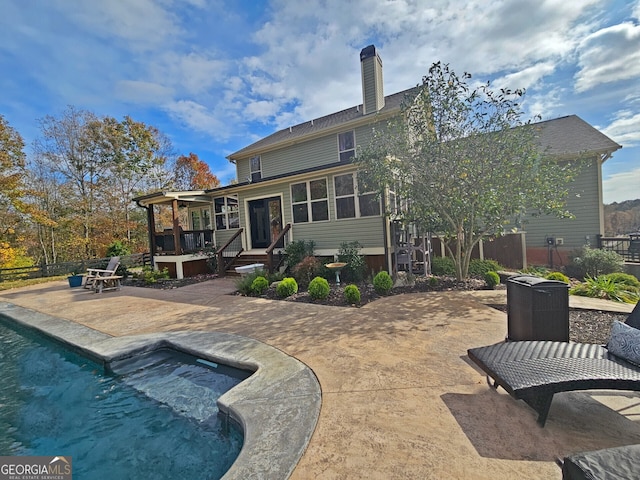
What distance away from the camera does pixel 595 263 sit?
8391mm

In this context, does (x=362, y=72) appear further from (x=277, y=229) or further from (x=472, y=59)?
(x=277, y=229)

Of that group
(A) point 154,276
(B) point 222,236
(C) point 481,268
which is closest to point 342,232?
(C) point 481,268

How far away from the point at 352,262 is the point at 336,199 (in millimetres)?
2429

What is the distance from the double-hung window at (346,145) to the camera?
12859 millimetres

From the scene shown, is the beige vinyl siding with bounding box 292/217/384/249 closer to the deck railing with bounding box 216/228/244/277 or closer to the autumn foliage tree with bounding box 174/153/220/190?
the deck railing with bounding box 216/228/244/277

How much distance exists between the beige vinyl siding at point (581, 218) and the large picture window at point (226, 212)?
12309mm

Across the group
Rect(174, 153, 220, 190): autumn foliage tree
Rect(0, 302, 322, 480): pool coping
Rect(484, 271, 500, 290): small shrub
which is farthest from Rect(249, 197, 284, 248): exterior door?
Rect(174, 153, 220, 190): autumn foliage tree

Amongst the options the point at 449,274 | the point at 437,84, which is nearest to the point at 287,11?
the point at 437,84

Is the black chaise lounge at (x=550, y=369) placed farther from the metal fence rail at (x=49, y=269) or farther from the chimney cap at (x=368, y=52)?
the metal fence rail at (x=49, y=269)

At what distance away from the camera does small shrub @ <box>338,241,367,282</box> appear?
27.8ft

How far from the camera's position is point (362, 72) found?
1249 cm

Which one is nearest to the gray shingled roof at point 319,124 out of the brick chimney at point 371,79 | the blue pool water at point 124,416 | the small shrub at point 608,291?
the brick chimney at point 371,79

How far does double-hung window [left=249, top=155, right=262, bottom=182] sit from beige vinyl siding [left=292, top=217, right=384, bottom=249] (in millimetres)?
6305

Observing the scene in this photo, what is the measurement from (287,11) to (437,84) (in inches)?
199
